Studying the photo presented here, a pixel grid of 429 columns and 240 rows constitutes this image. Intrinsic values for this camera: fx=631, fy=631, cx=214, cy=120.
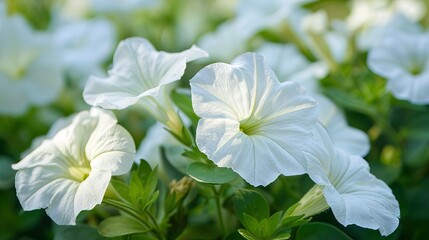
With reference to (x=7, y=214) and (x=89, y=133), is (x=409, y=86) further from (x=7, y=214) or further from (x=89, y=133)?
(x=7, y=214)

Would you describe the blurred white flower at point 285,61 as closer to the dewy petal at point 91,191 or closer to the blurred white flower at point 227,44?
the blurred white flower at point 227,44

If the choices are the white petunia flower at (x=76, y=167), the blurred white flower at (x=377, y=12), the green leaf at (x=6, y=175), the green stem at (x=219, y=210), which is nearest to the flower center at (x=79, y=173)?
the white petunia flower at (x=76, y=167)

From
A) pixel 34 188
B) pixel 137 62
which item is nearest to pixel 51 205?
pixel 34 188

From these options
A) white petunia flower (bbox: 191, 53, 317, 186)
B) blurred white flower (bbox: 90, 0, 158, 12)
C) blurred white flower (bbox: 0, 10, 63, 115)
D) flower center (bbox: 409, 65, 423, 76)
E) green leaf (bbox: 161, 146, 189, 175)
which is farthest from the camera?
blurred white flower (bbox: 90, 0, 158, 12)

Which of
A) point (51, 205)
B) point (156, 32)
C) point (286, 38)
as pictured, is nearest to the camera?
point (51, 205)

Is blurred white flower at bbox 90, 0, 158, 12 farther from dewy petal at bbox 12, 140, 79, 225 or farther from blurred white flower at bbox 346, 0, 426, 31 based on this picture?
dewy petal at bbox 12, 140, 79, 225

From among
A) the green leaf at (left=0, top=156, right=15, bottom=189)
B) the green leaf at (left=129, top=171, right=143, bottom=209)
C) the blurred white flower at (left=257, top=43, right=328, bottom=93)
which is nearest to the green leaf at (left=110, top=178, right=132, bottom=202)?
the green leaf at (left=129, top=171, right=143, bottom=209)

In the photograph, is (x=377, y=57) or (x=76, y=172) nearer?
(x=76, y=172)

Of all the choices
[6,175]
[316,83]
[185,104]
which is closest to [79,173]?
[185,104]
